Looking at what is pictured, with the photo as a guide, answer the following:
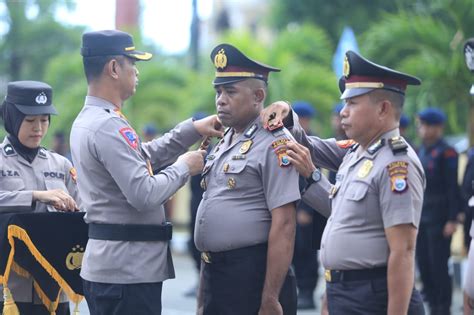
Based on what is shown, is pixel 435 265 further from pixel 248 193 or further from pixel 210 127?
pixel 248 193

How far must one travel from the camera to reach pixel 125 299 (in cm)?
530

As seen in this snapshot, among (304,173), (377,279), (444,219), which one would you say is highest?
(304,173)

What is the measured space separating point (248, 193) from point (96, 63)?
3.70ft

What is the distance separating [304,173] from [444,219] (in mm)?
5191

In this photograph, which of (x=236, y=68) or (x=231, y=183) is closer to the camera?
(x=231, y=183)

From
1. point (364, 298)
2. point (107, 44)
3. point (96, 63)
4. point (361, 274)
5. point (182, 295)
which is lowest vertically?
point (182, 295)

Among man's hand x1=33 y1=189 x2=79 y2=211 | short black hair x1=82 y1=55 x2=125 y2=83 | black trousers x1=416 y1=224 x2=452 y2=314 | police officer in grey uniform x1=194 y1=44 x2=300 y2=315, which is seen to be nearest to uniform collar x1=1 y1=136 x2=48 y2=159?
man's hand x1=33 y1=189 x2=79 y2=211

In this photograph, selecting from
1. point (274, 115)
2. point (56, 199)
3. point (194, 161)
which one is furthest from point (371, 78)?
point (56, 199)

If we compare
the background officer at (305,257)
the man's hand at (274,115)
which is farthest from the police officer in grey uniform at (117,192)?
the background officer at (305,257)

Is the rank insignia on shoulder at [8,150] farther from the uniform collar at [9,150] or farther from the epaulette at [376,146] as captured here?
the epaulette at [376,146]

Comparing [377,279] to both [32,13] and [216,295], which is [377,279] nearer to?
[216,295]

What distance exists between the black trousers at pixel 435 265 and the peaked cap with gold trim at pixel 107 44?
5401 millimetres

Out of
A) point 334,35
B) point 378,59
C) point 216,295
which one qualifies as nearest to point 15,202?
point 216,295

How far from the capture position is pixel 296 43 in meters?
19.0
